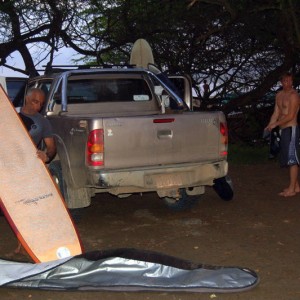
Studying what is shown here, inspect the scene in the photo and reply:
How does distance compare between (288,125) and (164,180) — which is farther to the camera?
(288,125)

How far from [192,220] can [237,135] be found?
8.80m

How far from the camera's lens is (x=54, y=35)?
14852 millimetres

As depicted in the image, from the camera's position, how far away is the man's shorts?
8125 millimetres

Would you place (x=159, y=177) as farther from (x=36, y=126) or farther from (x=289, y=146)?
(x=289, y=146)

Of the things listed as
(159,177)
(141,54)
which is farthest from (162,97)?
(141,54)

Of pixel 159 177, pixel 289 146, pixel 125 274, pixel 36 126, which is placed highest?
pixel 36 126

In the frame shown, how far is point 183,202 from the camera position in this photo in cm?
770

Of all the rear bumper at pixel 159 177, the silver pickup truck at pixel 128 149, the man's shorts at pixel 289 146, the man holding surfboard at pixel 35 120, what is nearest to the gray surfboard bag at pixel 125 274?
the rear bumper at pixel 159 177

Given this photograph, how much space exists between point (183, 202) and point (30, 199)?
2.58 meters

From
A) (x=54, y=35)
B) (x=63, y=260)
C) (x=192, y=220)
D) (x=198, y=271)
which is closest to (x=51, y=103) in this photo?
(x=192, y=220)

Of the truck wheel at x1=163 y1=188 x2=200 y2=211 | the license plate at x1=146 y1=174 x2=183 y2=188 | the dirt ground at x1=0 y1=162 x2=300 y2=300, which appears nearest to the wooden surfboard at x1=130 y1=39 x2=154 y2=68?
the dirt ground at x1=0 y1=162 x2=300 y2=300

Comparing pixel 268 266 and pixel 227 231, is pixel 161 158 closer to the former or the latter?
pixel 227 231

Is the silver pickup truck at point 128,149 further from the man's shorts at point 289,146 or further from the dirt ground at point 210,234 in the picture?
the man's shorts at point 289,146

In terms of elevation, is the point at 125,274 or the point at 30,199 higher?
the point at 30,199
